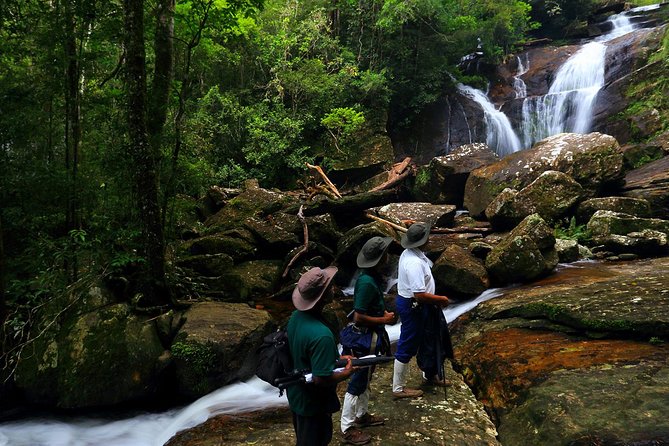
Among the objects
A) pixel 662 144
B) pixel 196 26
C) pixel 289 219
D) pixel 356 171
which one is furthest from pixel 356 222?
pixel 662 144

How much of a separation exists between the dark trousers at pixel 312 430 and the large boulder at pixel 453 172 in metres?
13.2

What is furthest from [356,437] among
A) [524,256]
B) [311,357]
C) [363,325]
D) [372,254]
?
[524,256]

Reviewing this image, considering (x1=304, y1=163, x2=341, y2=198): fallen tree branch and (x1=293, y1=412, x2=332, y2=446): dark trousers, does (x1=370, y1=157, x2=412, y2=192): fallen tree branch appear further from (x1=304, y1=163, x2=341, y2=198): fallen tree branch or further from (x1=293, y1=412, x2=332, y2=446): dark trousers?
(x1=293, y1=412, x2=332, y2=446): dark trousers

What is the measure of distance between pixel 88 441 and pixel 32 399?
1.15 metres

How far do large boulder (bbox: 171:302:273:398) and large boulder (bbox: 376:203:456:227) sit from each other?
689 cm

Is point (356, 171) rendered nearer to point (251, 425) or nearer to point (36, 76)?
point (36, 76)

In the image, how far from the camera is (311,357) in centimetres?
274

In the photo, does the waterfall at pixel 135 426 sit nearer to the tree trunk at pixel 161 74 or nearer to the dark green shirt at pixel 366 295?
the dark green shirt at pixel 366 295

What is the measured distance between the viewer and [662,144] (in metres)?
13.5

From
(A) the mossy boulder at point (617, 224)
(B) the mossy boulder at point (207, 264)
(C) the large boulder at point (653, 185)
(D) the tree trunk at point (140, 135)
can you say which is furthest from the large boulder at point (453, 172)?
(D) the tree trunk at point (140, 135)

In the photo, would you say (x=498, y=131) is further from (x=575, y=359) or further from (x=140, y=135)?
(x=140, y=135)

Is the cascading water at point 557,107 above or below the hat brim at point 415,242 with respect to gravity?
above

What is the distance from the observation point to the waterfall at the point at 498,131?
1816 centimetres

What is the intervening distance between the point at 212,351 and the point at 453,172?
11437 millimetres
